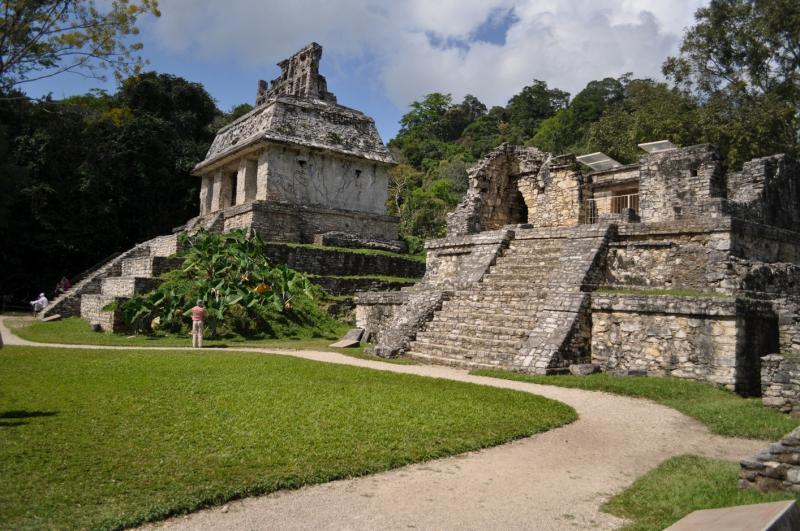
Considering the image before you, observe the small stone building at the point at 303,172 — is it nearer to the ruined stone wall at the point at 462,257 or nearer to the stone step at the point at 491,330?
the ruined stone wall at the point at 462,257

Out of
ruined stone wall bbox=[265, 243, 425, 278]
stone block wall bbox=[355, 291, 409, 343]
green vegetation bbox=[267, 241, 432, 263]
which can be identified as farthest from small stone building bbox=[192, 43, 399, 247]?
stone block wall bbox=[355, 291, 409, 343]

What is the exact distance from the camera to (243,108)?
132 ft

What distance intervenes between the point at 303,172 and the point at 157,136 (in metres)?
10.8

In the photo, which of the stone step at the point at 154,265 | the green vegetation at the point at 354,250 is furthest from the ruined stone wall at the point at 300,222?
the stone step at the point at 154,265

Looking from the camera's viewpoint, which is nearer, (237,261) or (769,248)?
(769,248)

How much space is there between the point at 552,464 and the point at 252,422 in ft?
9.17

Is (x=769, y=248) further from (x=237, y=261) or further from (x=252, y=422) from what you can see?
(x=237, y=261)

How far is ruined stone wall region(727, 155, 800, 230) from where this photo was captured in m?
13.2

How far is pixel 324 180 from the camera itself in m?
21.4

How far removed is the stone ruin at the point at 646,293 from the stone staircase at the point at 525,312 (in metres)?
0.03

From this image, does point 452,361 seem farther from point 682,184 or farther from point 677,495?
point 682,184

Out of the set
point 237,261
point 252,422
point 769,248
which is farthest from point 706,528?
point 237,261

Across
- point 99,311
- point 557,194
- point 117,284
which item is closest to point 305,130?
point 117,284

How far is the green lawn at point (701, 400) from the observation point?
6.43m
